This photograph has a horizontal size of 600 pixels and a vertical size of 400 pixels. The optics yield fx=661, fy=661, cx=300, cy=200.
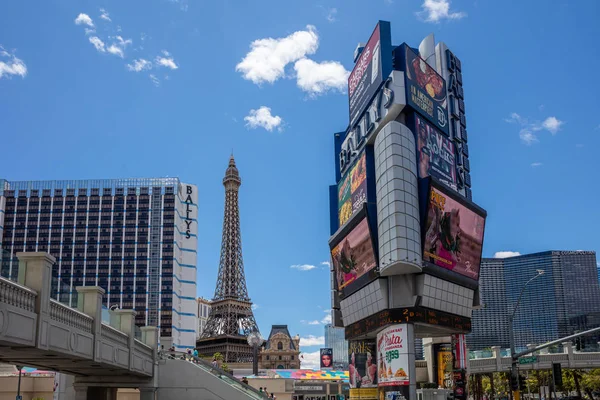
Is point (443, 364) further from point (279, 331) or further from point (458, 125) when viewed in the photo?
point (279, 331)

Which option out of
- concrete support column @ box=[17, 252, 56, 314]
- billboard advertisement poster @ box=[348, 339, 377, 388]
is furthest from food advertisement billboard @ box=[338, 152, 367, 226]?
concrete support column @ box=[17, 252, 56, 314]

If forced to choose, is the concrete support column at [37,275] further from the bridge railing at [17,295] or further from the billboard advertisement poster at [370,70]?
the billboard advertisement poster at [370,70]

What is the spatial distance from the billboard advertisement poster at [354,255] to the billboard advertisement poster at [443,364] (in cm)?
1515

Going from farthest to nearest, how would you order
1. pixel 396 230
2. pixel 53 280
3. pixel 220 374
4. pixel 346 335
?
pixel 346 335 < pixel 396 230 < pixel 220 374 < pixel 53 280

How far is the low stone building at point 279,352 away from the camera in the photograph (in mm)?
184512

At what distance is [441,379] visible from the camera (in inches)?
2815

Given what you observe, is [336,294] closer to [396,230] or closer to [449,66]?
[396,230]

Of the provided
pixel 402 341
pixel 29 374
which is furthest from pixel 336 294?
pixel 29 374

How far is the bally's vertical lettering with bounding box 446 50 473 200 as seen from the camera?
6700cm

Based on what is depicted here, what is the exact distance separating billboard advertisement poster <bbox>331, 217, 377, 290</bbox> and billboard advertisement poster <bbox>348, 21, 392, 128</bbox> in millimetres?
12387

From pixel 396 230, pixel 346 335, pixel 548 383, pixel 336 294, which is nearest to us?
pixel 396 230

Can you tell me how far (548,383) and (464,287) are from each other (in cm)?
4671

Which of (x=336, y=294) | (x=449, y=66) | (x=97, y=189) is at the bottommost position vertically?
(x=336, y=294)

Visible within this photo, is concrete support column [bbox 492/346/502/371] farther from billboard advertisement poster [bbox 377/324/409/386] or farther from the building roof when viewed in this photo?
the building roof
